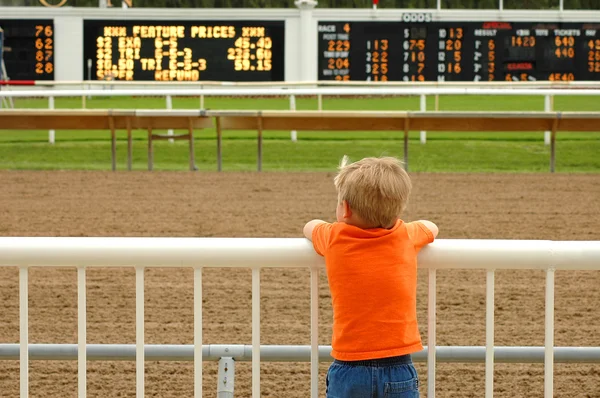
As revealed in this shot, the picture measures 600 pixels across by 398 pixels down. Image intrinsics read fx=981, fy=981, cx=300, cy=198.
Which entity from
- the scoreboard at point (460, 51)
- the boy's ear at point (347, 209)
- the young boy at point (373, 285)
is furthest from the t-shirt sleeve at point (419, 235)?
the scoreboard at point (460, 51)

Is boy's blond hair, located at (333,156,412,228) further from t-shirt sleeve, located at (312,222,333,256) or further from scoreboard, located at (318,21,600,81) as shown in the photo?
scoreboard, located at (318,21,600,81)

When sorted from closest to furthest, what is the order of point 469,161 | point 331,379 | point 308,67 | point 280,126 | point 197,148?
point 331,379
point 280,126
point 469,161
point 197,148
point 308,67

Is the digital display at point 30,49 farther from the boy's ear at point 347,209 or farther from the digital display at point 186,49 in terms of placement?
the boy's ear at point 347,209

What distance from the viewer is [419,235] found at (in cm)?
219

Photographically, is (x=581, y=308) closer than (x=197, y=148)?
Yes

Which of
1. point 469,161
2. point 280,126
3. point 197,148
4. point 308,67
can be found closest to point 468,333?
point 280,126

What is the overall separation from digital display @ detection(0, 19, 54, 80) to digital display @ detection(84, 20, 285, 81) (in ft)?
3.72

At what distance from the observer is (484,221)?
27.0ft

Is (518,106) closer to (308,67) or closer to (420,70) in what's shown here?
(420,70)

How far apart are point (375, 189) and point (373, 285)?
0.21 metres

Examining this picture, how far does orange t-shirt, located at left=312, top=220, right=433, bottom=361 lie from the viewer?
212 centimetres

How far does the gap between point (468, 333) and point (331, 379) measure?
113 inches

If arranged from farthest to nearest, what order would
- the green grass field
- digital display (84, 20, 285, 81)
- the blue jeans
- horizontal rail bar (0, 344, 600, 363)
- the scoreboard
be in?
the scoreboard < digital display (84, 20, 285, 81) < the green grass field < horizontal rail bar (0, 344, 600, 363) < the blue jeans

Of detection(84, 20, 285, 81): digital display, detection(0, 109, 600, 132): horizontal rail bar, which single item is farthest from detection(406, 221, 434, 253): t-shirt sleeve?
detection(84, 20, 285, 81): digital display
